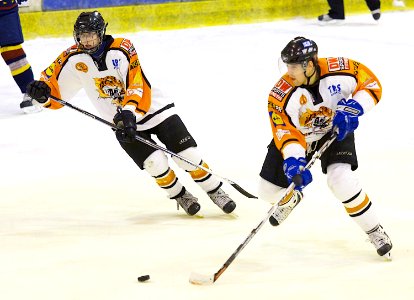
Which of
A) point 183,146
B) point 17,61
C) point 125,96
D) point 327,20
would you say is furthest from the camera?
point 327,20

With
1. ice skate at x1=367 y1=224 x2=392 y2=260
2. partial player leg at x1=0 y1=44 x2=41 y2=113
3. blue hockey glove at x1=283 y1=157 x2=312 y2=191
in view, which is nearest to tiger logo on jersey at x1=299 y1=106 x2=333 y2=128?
blue hockey glove at x1=283 y1=157 x2=312 y2=191

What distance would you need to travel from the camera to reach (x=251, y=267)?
400 centimetres

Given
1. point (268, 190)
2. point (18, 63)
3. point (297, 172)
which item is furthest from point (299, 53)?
point (18, 63)

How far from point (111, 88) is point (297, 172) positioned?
1.35m

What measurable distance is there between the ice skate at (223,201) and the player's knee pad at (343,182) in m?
1.03

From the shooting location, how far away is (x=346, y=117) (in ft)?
12.9

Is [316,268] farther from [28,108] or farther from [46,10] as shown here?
[46,10]


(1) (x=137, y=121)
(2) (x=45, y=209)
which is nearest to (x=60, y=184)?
(2) (x=45, y=209)

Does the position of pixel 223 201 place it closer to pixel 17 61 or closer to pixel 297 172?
pixel 297 172

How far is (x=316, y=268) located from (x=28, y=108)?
12.4 feet

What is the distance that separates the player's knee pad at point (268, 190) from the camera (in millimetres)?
4434

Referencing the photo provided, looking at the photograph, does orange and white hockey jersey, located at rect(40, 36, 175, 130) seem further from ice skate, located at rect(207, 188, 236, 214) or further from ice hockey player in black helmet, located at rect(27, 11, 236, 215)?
ice skate, located at rect(207, 188, 236, 214)

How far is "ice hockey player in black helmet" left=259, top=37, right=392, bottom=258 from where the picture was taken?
13.0 feet

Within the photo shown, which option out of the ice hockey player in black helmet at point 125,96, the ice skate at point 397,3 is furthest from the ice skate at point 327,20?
the ice hockey player in black helmet at point 125,96
